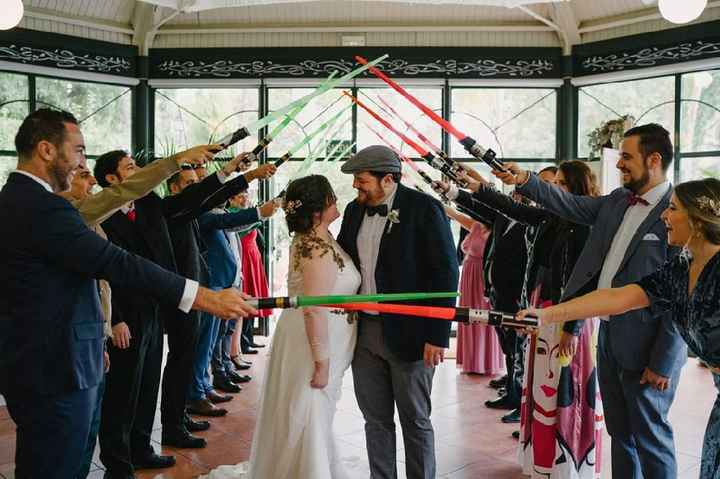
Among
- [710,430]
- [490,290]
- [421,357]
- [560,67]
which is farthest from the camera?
[560,67]

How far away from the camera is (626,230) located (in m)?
2.84

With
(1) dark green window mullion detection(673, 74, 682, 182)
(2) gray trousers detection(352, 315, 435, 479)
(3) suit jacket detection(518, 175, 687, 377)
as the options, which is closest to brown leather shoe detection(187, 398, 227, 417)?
(2) gray trousers detection(352, 315, 435, 479)

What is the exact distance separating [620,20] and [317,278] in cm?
685

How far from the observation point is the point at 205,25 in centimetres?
878

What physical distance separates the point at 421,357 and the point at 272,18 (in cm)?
690

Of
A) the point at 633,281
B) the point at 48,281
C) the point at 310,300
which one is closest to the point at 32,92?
the point at 48,281

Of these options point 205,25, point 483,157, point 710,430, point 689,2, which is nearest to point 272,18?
point 205,25

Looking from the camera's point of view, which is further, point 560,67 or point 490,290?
point 560,67

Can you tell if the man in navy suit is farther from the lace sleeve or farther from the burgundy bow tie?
the burgundy bow tie

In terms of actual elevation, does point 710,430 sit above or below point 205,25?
below

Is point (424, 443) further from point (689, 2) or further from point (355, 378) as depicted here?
point (689, 2)

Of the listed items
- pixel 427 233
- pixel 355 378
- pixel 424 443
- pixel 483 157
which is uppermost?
pixel 483 157

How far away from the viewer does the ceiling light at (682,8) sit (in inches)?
196

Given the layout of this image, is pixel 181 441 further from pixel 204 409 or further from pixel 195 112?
pixel 195 112
